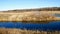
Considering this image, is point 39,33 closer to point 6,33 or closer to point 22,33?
point 22,33

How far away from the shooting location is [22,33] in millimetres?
31797

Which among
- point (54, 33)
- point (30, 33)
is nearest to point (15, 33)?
point (30, 33)

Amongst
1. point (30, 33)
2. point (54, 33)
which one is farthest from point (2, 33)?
point (54, 33)

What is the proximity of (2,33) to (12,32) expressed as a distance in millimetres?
2187

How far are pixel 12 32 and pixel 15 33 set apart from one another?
965mm

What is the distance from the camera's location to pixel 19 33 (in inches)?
1254

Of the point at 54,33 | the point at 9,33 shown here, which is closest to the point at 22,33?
the point at 9,33

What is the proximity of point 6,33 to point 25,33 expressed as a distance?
408 cm

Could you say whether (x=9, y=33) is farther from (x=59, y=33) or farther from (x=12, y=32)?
(x=59, y=33)

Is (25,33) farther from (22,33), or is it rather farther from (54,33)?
(54,33)

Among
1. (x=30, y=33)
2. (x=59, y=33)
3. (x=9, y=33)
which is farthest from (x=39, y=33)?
(x=9, y=33)

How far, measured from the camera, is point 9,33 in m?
32.2

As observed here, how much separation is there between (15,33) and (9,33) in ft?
4.21

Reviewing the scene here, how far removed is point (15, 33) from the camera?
32.3m
